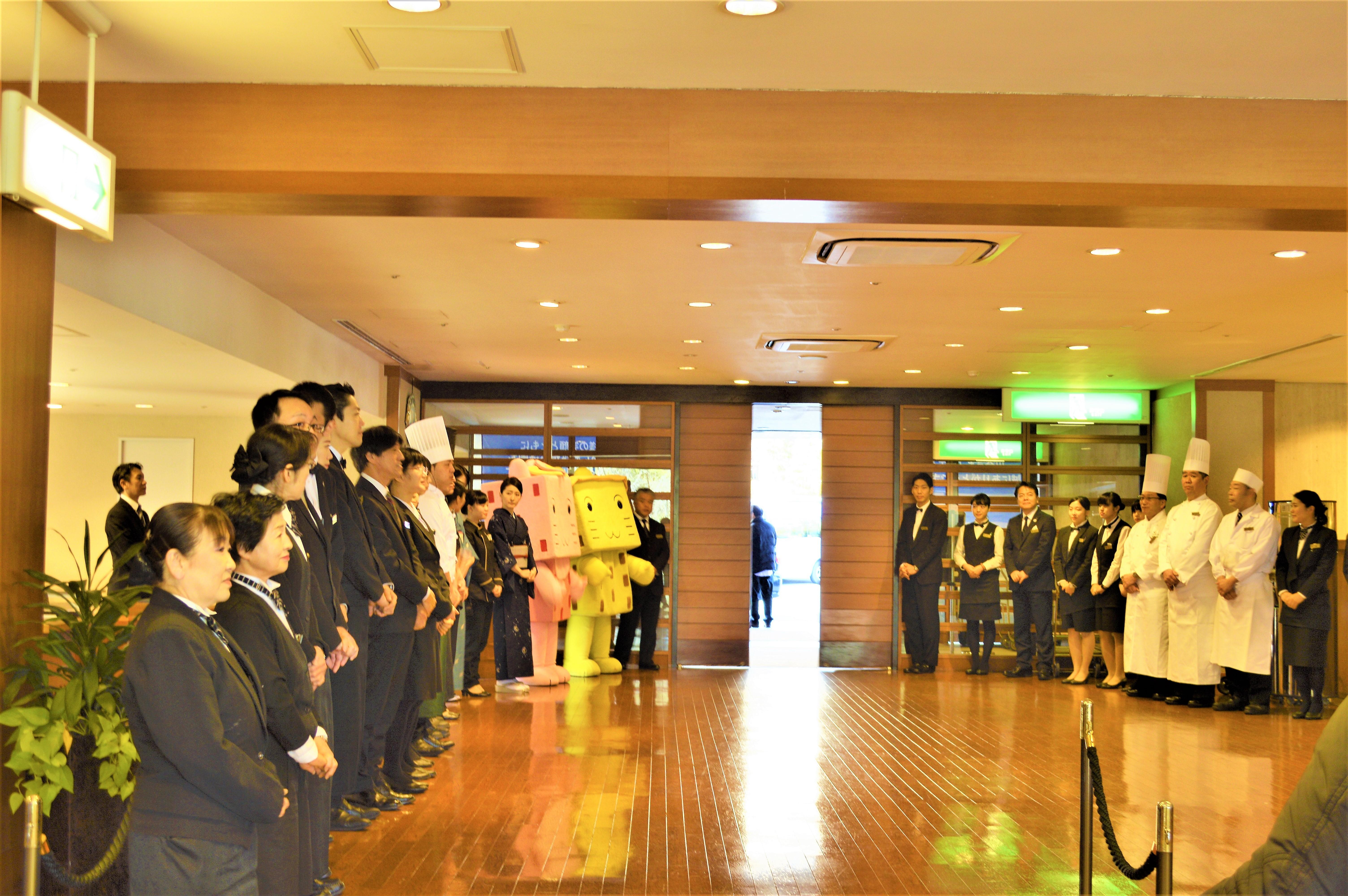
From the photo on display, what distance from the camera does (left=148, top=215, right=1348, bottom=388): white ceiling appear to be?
5.23 metres

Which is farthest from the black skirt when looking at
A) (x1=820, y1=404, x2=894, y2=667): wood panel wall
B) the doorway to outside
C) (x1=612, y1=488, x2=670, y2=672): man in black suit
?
(x1=612, y1=488, x2=670, y2=672): man in black suit

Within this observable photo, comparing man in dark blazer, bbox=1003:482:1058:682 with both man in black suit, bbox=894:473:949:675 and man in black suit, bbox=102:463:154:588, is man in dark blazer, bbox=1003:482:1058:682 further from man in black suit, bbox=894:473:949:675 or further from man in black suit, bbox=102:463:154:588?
man in black suit, bbox=102:463:154:588

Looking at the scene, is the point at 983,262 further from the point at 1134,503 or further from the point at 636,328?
the point at 1134,503

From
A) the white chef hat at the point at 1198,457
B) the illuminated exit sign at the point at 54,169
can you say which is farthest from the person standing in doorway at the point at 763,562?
the illuminated exit sign at the point at 54,169

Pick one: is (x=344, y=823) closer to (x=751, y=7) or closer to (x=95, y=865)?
(x=95, y=865)

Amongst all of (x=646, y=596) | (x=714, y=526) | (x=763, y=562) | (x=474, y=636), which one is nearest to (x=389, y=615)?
(x=474, y=636)

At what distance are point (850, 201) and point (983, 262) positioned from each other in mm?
2111

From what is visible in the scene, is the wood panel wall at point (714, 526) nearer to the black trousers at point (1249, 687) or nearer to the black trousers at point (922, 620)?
the black trousers at point (922, 620)

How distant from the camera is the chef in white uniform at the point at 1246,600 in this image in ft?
25.4

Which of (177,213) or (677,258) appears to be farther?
(677,258)

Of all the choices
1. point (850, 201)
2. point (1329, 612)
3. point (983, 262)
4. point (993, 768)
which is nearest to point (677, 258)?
point (983, 262)

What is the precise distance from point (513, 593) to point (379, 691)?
379 centimetres

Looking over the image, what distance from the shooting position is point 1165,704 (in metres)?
8.29

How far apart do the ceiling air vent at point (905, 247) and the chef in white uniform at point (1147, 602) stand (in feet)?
14.2
